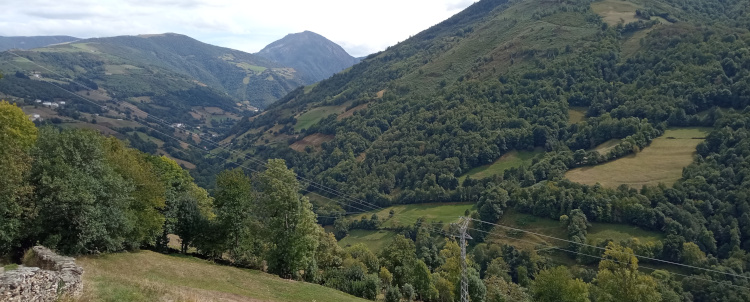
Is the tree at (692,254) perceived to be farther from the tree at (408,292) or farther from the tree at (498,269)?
the tree at (408,292)

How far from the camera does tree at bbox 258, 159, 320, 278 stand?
4206cm

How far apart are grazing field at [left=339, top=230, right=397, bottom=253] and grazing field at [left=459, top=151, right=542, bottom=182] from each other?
3455 centimetres

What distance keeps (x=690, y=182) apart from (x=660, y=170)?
427 inches

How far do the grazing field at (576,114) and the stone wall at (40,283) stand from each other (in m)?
153

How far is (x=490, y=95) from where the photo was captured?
571 feet

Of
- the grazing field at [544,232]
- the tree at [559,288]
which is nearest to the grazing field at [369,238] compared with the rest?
the grazing field at [544,232]

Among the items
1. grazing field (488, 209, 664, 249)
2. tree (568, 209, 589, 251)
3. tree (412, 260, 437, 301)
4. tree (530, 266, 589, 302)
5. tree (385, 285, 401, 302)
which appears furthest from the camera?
grazing field (488, 209, 664, 249)

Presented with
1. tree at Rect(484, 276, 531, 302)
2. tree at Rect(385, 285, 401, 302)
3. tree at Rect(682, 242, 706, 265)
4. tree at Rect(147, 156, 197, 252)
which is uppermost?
tree at Rect(147, 156, 197, 252)

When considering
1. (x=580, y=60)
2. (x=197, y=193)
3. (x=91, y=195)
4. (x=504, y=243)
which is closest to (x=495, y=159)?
(x=504, y=243)

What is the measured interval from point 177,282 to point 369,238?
291ft

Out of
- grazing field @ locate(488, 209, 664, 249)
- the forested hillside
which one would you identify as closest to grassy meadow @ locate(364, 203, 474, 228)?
the forested hillside

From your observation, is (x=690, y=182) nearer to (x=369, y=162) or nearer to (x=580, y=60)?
(x=580, y=60)

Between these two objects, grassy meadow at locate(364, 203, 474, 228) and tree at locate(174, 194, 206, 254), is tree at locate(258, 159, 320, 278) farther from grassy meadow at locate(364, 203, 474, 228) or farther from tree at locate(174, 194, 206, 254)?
grassy meadow at locate(364, 203, 474, 228)

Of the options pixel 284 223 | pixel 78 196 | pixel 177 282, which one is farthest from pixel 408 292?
pixel 78 196
